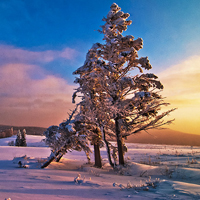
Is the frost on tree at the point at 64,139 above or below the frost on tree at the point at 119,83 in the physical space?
below

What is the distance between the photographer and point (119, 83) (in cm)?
902

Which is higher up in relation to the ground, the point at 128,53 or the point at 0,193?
the point at 128,53

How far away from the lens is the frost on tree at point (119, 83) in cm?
873

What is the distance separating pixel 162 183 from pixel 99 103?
5906mm

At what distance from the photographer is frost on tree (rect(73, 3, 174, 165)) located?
8734 mm

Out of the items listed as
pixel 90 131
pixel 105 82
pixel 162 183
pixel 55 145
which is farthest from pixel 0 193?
pixel 105 82

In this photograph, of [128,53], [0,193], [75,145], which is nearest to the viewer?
[0,193]

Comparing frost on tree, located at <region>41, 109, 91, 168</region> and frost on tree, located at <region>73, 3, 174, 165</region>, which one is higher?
frost on tree, located at <region>73, 3, 174, 165</region>

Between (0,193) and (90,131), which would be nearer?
(0,193)

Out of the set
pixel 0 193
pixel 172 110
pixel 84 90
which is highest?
pixel 84 90

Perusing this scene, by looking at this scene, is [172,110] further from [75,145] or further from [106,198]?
[106,198]

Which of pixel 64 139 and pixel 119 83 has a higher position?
pixel 119 83

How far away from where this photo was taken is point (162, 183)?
15.3ft

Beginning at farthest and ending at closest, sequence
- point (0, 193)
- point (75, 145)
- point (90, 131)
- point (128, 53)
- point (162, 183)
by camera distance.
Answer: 1. point (90, 131)
2. point (75, 145)
3. point (128, 53)
4. point (162, 183)
5. point (0, 193)
